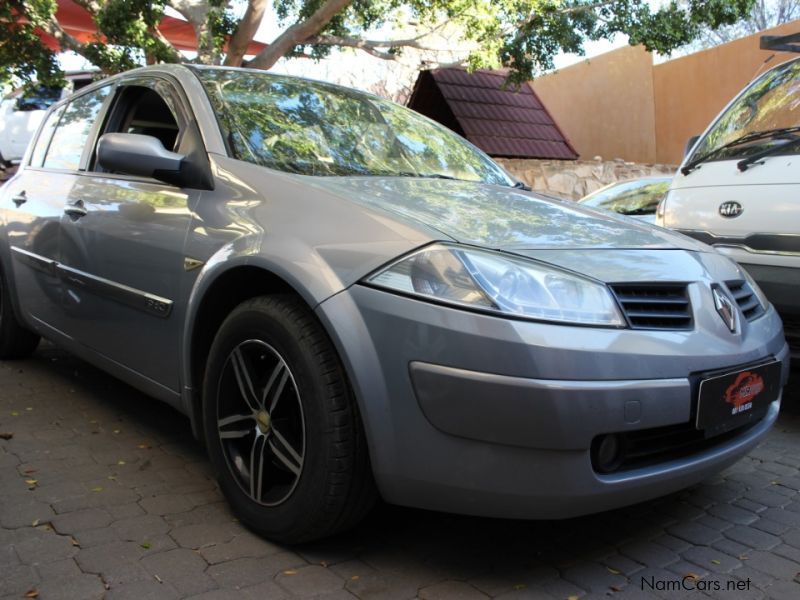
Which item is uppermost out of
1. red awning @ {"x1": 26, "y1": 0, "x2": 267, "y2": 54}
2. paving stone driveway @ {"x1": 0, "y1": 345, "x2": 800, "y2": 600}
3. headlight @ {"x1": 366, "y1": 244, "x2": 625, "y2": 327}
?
red awning @ {"x1": 26, "y1": 0, "x2": 267, "y2": 54}

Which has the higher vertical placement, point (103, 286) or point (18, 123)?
point (18, 123)

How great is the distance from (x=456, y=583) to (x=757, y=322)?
134cm

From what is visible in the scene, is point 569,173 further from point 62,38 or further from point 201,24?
point 62,38

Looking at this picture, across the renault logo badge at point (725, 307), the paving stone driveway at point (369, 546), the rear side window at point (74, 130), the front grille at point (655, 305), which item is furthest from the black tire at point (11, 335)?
the renault logo badge at point (725, 307)

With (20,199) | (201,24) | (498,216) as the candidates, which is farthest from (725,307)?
(201,24)

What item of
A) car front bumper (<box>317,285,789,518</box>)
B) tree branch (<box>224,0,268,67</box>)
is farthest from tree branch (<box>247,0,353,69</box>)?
car front bumper (<box>317,285,789,518</box>)

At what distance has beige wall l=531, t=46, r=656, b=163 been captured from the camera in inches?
683

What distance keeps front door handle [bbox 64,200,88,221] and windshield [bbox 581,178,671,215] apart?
4815 millimetres

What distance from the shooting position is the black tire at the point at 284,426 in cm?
226

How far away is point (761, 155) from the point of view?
13.0 ft

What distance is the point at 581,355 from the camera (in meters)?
2.07

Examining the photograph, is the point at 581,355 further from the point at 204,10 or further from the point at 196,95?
A: the point at 204,10

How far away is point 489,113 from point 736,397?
1317 cm

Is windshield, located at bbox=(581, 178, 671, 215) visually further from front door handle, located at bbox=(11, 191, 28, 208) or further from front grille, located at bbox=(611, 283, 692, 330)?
front grille, located at bbox=(611, 283, 692, 330)
